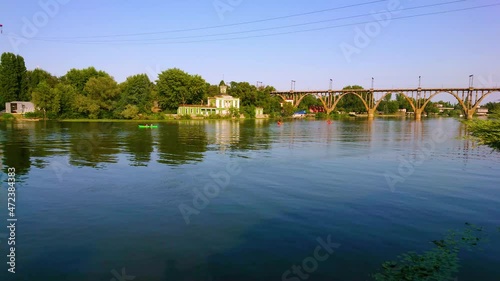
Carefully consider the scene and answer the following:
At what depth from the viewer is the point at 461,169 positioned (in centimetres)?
2538

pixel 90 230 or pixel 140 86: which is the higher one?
pixel 140 86

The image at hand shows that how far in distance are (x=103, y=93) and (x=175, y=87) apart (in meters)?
21.8

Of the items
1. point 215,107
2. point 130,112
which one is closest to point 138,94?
point 130,112

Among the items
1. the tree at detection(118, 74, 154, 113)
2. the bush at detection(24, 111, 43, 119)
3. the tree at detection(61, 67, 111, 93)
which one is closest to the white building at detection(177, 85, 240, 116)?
the tree at detection(118, 74, 154, 113)

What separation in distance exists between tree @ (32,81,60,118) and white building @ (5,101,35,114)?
11222 millimetres

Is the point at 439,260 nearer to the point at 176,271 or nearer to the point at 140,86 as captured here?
the point at 176,271

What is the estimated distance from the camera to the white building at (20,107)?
109206 mm

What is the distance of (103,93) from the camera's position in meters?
106

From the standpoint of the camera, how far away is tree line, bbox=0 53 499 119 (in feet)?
335

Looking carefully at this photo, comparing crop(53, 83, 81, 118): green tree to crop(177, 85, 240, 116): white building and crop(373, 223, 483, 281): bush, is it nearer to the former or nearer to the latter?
crop(177, 85, 240, 116): white building

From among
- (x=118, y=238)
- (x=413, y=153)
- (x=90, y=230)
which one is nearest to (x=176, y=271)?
(x=118, y=238)

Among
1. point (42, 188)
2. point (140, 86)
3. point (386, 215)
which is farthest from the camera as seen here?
point (140, 86)

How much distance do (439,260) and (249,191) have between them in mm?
9767

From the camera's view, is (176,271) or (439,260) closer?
(176,271)
